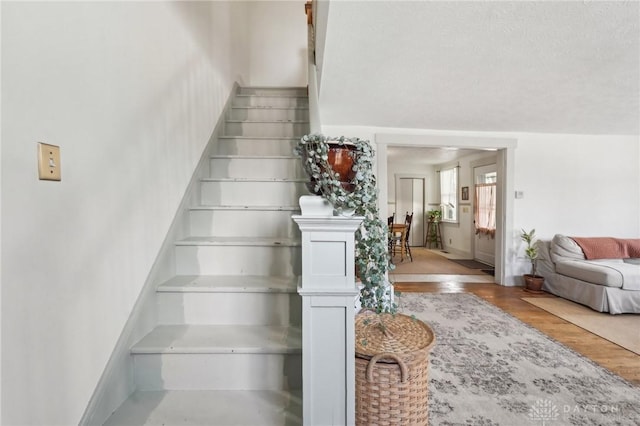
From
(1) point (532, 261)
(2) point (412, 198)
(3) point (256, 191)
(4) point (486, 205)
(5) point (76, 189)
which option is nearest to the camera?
(5) point (76, 189)

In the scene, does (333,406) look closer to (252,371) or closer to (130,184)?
(252,371)

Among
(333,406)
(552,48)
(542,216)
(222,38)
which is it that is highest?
(222,38)

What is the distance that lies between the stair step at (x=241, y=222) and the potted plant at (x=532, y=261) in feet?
12.3

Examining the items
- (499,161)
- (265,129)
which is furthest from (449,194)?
(265,129)

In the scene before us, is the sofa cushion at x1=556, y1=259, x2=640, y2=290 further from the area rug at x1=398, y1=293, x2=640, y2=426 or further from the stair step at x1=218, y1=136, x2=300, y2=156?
the stair step at x1=218, y1=136, x2=300, y2=156

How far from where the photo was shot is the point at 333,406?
1.06m

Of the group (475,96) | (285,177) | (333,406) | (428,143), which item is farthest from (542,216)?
(333,406)

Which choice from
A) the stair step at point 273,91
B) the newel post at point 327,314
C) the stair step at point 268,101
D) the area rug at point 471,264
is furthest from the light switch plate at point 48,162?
the area rug at point 471,264

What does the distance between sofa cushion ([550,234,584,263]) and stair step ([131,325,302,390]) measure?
418 centimetres

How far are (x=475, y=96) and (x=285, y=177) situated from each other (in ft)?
6.80

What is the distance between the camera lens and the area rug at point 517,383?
162 centimetres

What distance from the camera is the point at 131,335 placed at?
4.20ft

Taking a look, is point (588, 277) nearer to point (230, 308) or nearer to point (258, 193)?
point (258, 193)

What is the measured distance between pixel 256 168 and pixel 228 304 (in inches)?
44.1
